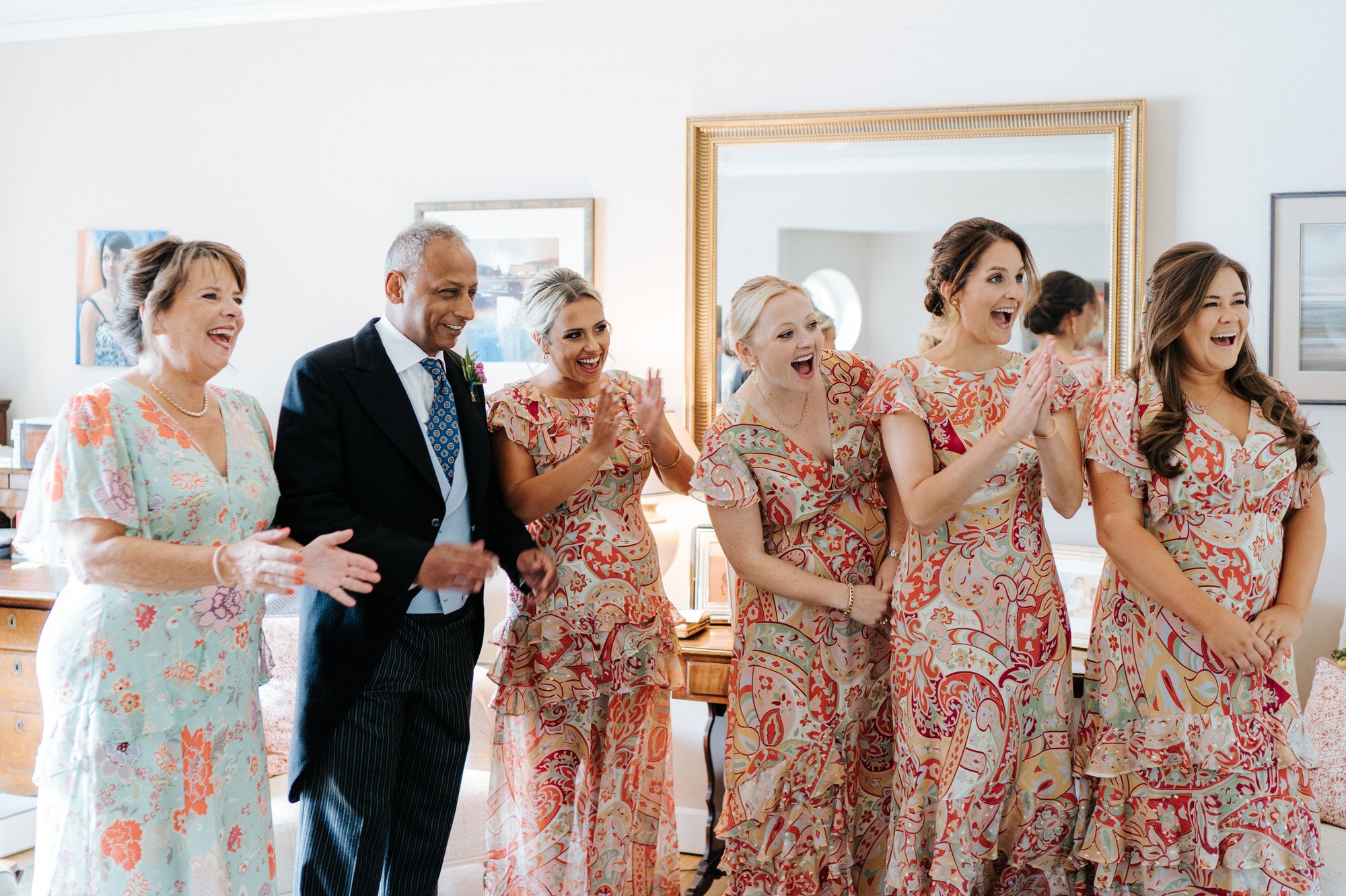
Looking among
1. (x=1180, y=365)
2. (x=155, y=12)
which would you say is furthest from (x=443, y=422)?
(x=155, y=12)

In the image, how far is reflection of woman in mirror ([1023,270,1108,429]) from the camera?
3434 millimetres

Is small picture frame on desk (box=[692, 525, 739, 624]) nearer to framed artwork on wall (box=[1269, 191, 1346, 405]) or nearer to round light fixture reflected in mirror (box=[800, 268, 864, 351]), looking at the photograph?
round light fixture reflected in mirror (box=[800, 268, 864, 351])

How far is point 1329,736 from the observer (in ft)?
9.16

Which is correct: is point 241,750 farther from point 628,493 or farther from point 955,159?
point 955,159

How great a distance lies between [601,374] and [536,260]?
60.2 inches

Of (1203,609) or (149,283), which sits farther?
(1203,609)

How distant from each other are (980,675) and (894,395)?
600 mm

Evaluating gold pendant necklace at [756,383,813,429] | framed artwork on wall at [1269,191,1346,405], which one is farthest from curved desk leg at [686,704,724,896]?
framed artwork on wall at [1269,191,1346,405]

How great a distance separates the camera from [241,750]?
2.01 metres

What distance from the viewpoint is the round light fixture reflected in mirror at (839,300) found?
3639mm

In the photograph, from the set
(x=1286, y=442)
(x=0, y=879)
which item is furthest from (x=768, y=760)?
(x=0, y=879)

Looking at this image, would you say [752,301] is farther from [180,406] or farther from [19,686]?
[19,686]

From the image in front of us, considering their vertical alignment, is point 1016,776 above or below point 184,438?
below

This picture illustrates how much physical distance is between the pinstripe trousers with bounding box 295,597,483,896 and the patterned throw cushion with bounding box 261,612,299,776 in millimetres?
946
